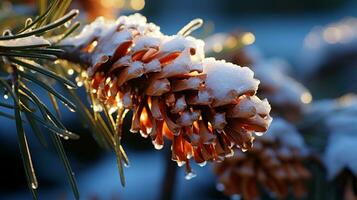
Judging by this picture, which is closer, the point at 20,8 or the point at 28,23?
the point at 28,23

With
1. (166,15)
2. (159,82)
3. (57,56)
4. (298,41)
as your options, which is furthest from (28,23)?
(166,15)

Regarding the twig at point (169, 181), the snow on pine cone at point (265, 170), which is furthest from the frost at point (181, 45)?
the twig at point (169, 181)

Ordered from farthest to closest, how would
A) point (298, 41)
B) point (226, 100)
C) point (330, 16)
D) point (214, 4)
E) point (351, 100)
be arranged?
point (214, 4), point (330, 16), point (298, 41), point (351, 100), point (226, 100)

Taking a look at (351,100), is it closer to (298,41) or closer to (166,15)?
(298,41)

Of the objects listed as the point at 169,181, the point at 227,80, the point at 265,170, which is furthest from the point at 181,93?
the point at 169,181

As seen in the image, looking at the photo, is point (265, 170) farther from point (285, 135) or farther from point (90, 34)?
point (90, 34)

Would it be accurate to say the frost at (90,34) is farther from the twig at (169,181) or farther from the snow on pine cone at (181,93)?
the twig at (169,181)

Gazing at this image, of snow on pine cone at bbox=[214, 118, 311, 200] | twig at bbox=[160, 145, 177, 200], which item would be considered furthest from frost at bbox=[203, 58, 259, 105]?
twig at bbox=[160, 145, 177, 200]
